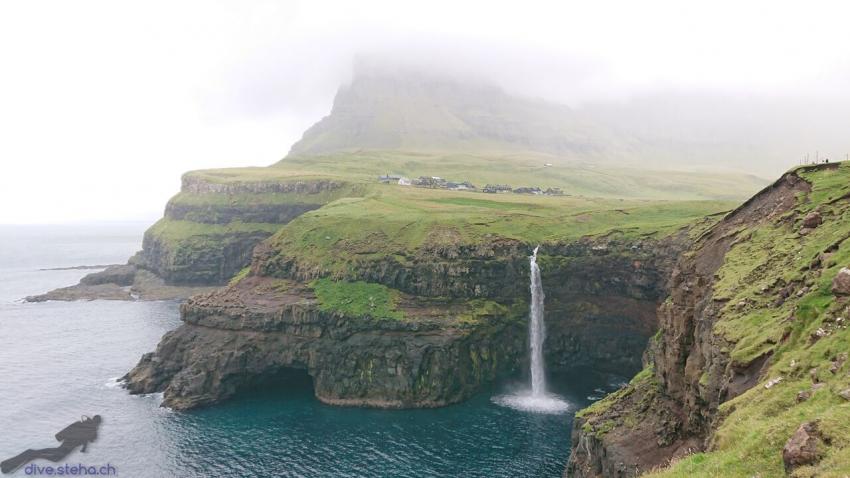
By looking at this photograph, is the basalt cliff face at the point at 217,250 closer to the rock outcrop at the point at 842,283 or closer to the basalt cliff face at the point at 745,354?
the basalt cliff face at the point at 745,354

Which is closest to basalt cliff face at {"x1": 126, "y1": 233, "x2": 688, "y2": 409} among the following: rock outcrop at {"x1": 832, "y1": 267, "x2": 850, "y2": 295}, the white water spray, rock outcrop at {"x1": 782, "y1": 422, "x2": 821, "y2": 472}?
the white water spray

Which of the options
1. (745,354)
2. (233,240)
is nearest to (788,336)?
(745,354)

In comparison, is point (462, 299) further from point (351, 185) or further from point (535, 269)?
point (351, 185)

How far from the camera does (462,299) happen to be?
102 meters

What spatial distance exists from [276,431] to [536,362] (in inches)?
1794

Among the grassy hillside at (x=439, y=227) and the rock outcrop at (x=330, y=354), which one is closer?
the rock outcrop at (x=330, y=354)

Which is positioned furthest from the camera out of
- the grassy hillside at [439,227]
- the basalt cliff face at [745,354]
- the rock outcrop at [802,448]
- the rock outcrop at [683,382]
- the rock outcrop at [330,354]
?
the grassy hillside at [439,227]

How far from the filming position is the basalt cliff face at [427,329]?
92.1 m

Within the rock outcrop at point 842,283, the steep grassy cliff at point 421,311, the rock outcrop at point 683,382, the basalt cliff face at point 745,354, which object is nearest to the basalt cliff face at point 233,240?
the steep grassy cliff at point 421,311

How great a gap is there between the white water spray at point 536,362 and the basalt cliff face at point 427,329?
4.91 ft

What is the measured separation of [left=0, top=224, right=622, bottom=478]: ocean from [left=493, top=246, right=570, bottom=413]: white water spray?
7.55ft

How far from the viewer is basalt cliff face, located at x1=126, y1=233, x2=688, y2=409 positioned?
302ft

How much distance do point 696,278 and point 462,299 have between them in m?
59.0

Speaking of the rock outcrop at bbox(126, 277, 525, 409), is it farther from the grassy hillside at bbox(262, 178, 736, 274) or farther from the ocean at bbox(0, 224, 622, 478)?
the grassy hillside at bbox(262, 178, 736, 274)
